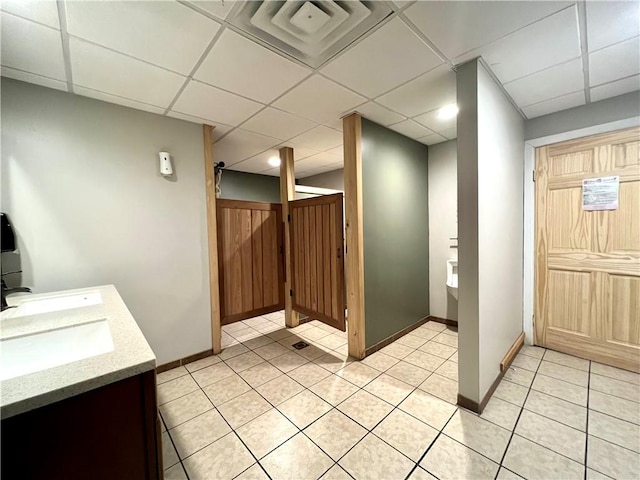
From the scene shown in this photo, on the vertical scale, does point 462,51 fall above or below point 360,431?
above

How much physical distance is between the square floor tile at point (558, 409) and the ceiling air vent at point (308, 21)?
8.92ft

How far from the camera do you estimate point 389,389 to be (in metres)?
2.08

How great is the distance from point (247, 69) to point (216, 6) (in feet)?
1.60

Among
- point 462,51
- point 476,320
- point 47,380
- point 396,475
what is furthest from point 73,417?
point 462,51

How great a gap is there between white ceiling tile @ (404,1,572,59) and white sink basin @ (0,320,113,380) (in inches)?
84.4

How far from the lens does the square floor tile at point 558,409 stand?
1.67 m

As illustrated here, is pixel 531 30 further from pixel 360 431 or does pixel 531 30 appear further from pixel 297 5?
pixel 360 431

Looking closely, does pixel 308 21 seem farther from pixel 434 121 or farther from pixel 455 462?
pixel 455 462

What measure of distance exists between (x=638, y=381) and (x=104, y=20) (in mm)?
4451

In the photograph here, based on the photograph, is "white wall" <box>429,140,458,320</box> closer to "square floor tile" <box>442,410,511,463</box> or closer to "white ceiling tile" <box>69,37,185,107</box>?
"square floor tile" <box>442,410,511,463</box>

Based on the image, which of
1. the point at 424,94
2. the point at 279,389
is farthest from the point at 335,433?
the point at 424,94

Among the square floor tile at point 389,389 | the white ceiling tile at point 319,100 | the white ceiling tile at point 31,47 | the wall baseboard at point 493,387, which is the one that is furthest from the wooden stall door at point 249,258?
the wall baseboard at point 493,387

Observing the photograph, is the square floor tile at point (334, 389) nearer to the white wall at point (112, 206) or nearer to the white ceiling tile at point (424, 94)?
the white wall at point (112, 206)

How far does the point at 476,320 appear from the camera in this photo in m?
1.75
